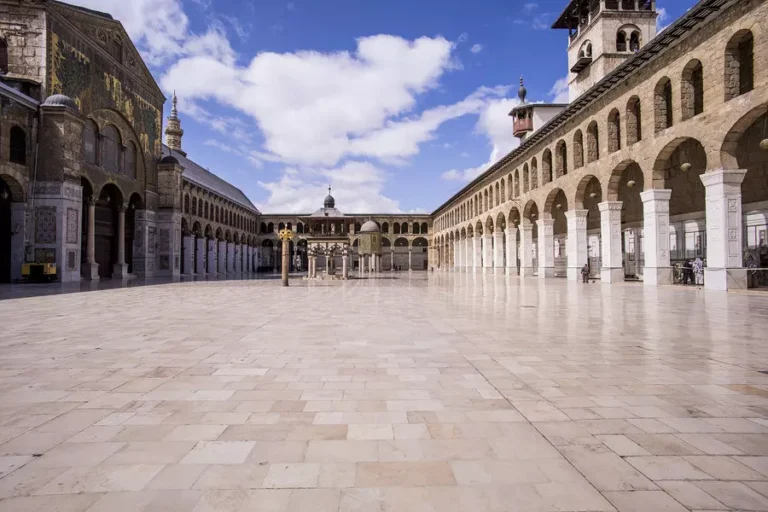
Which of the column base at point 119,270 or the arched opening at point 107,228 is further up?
the arched opening at point 107,228

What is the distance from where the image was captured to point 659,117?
17.8 metres

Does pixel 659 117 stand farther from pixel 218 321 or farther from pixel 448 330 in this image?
pixel 218 321

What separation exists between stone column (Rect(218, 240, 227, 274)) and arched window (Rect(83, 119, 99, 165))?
77.7 feet

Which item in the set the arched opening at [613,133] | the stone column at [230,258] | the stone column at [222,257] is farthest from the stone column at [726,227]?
the stone column at [230,258]

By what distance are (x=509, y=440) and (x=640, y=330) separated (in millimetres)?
5617

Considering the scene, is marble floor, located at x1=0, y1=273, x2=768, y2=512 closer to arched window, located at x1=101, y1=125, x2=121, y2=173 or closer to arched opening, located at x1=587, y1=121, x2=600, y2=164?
arched opening, located at x1=587, y1=121, x2=600, y2=164

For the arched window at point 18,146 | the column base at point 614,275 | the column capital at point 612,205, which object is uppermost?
the arched window at point 18,146

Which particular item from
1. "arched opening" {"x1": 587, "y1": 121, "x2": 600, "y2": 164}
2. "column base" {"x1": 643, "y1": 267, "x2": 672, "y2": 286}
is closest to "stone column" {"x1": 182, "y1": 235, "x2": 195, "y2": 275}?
"arched opening" {"x1": 587, "y1": 121, "x2": 600, "y2": 164}

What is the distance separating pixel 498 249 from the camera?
3781 centimetres

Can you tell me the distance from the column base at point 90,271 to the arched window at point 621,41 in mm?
42476

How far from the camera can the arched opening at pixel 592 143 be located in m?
22.5

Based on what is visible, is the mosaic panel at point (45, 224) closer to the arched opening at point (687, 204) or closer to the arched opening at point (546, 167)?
the arched opening at point (546, 167)

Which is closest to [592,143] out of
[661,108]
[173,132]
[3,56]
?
[661,108]

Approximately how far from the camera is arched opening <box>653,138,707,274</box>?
2291cm
